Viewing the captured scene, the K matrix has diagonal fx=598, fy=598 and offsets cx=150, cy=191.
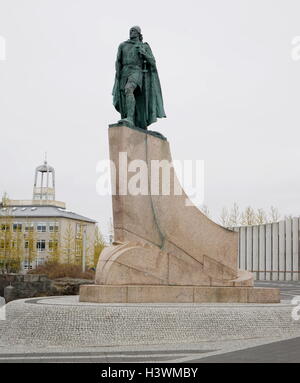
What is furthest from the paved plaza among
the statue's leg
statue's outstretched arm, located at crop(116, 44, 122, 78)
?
statue's outstretched arm, located at crop(116, 44, 122, 78)

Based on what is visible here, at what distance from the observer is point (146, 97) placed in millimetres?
15156

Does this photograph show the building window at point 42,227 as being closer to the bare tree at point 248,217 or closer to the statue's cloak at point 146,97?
the bare tree at point 248,217

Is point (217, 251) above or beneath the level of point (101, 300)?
above

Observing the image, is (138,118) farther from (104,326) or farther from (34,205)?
(34,205)

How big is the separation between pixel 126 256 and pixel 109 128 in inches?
120

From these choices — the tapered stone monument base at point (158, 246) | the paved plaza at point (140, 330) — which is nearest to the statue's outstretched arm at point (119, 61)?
the tapered stone monument base at point (158, 246)

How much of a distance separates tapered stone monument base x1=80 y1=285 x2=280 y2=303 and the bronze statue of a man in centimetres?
413

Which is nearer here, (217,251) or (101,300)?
(101,300)

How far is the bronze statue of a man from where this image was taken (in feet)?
48.4

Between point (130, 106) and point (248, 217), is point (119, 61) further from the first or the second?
point (248, 217)

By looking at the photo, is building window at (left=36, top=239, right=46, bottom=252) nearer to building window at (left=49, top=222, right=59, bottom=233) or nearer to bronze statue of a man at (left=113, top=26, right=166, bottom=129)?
building window at (left=49, top=222, right=59, bottom=233)

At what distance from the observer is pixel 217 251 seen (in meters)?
14.7
